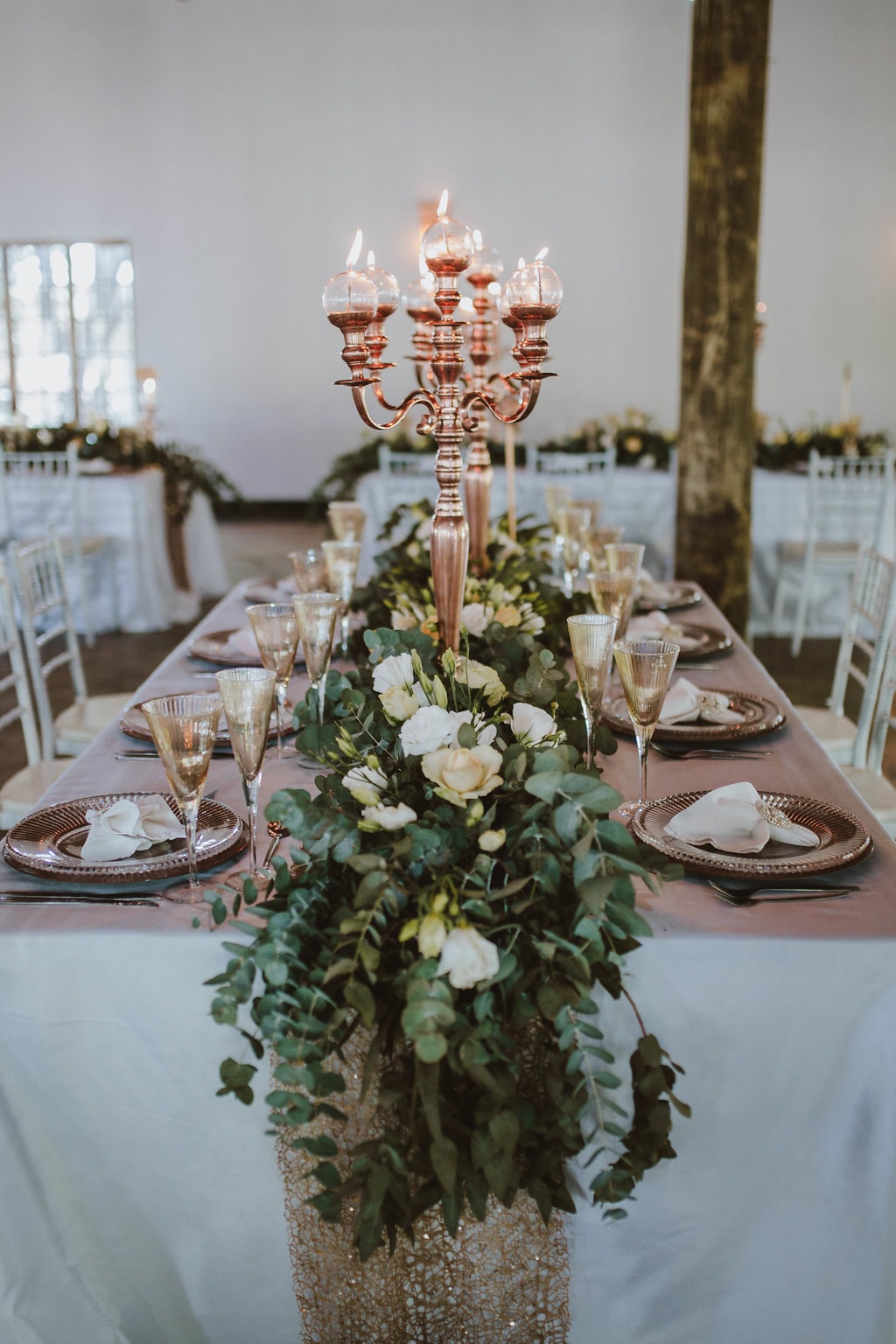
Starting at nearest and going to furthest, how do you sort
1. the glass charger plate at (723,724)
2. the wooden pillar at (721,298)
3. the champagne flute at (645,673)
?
the champagne flute at (645,673) < the glass charger plate at (723,724) < the wooden pillar at (721,298)

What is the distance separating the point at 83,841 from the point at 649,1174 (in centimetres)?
71

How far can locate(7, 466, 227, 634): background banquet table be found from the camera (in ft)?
17.5

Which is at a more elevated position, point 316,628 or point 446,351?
point 446,351

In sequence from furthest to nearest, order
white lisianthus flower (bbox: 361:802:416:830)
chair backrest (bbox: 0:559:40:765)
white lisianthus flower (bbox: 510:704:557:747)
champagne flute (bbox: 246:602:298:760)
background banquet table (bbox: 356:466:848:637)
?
background banquet table (bbox: 356:466:848:637), chair backrest (bbox: 0:559:40:765), champagne flute (bbox: 246:602:298:760), white lisianthus flower (bbox: 510:704:557:747), white lisianthus flower (bbox: 361:802:416:830)

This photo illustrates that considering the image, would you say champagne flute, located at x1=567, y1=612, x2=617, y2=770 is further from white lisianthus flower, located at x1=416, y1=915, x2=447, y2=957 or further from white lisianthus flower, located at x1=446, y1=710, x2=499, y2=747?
white lisianthus flower, located at x1=416, y1=915, x2=447, y2=957

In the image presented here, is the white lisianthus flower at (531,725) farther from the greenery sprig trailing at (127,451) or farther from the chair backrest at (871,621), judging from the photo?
the greenery sprig trailing at (127,451)

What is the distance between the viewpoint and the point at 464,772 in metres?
1.03

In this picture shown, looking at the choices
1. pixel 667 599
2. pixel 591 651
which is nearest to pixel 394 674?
pixel 591 651

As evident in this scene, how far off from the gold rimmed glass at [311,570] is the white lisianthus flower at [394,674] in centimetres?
86

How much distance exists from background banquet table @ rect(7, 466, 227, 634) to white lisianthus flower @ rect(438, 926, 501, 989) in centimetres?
466

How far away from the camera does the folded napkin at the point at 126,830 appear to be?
1.27 metres

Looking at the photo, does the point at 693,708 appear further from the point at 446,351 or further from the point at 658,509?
the point at 658,509

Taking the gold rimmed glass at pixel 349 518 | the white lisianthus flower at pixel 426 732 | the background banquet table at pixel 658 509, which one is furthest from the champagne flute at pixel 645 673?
the background banquet table at pixel 658 509


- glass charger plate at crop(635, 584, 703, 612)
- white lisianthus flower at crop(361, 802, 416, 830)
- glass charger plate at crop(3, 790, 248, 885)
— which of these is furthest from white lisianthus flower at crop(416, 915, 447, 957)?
glass charger plate at crop(635, 584, 703, 612)
